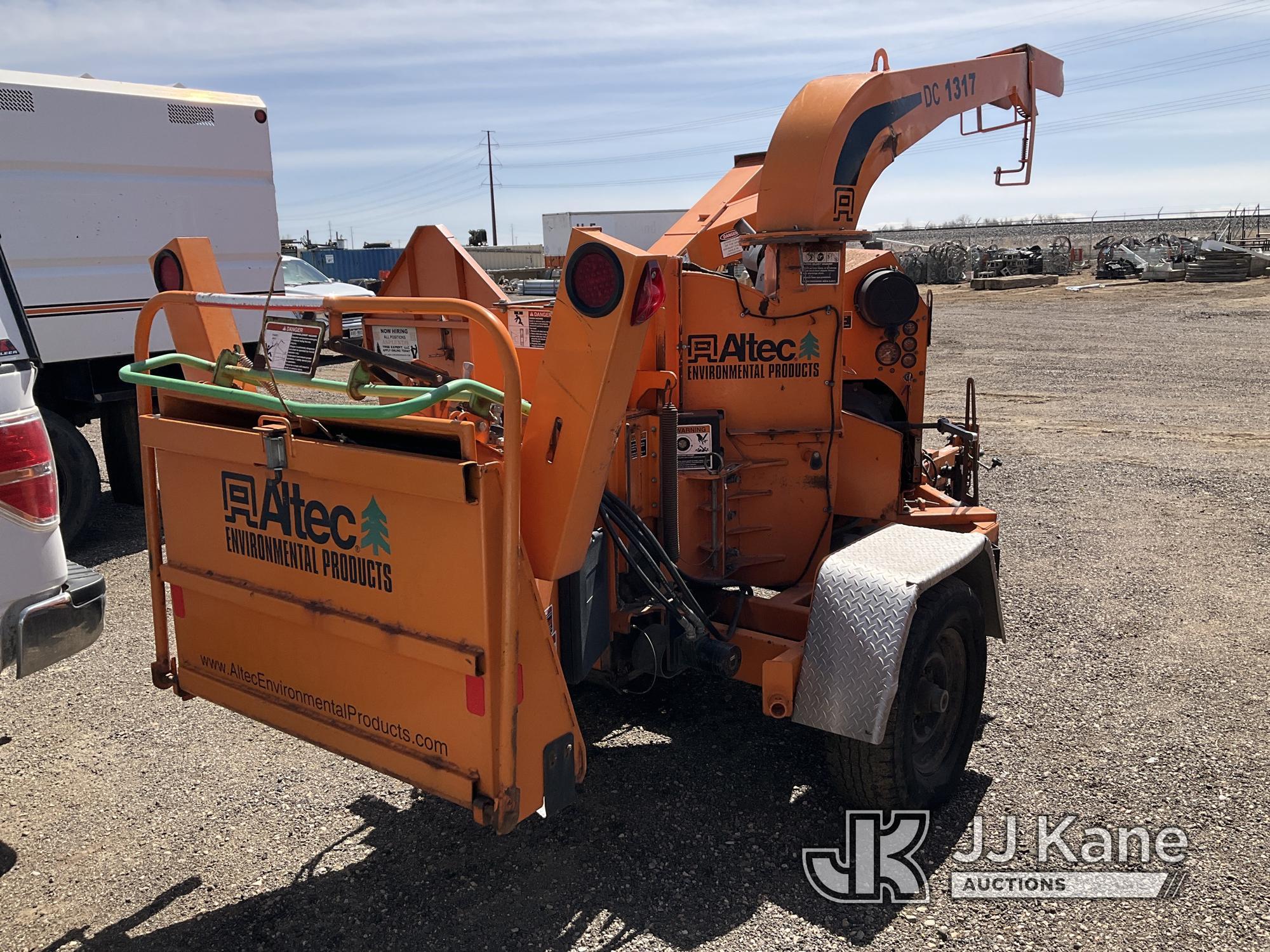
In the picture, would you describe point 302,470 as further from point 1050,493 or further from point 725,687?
point 1050,493

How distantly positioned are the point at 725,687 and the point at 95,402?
5.79 m

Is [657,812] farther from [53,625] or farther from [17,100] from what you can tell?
[17,100]

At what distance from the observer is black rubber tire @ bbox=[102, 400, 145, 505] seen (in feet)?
27.7

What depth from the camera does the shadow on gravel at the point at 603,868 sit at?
10.7 ft

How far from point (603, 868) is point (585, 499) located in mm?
1498

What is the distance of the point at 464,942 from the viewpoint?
10.5ft

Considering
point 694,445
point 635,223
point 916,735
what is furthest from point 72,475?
point 635,223

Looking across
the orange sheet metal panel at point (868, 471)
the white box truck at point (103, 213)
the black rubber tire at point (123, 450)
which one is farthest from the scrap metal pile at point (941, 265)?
the orange sheet metal panel at point (868, 471)

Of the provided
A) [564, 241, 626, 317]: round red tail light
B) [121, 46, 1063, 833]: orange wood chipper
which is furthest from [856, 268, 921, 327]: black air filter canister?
[564, 241, 626, 317]: round red tail light

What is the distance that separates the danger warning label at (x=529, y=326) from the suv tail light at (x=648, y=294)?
153 centimetres

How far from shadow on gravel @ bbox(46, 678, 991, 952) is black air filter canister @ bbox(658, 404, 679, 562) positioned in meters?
0.98

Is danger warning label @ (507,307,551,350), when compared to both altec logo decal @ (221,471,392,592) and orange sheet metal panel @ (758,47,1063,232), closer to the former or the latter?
orange sheet metal panel @ (758,47,1063,232)

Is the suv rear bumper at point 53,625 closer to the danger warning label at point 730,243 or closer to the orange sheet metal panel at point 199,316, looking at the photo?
the orange sheet metal panel at point 199,316

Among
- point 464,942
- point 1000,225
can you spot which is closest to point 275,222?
point 464,942
